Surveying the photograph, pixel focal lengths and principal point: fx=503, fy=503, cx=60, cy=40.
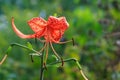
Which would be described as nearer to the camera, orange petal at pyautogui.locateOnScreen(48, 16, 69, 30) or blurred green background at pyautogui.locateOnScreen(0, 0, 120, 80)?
orange petal at pyautogui.locateOnScreen(48, 16, 69, 30)

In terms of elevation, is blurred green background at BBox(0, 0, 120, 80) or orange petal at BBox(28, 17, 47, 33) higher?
orange petal at BBox(28, 17, 47, 33)

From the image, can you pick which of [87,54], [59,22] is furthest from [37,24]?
[87,54]

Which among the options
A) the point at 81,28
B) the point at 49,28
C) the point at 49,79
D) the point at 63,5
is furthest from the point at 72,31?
the point at 63,5

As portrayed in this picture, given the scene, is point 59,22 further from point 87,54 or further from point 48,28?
point 87,54

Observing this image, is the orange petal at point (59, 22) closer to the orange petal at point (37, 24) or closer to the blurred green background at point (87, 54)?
the orange petal at point (37, 24)

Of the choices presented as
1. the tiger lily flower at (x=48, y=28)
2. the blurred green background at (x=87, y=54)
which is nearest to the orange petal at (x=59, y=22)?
the tiger lily flower at (x=48, y=28)

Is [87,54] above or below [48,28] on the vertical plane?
below

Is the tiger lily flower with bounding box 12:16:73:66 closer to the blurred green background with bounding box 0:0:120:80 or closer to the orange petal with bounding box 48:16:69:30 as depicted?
the orange petal with bounding box 48:16:69:30

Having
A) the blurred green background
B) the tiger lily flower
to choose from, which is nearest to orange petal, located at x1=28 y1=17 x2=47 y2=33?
the tiger lily flower
